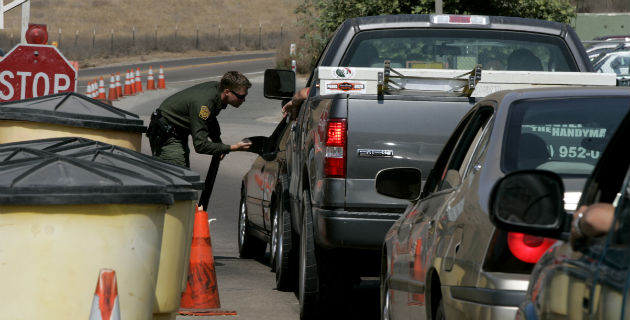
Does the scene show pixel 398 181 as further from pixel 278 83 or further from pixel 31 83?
pixel 31 83

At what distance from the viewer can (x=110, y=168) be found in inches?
215

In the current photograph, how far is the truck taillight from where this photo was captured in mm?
7828

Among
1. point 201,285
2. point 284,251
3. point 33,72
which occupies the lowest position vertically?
point 201,285

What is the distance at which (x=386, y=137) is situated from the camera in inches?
307

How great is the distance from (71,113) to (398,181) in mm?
3201

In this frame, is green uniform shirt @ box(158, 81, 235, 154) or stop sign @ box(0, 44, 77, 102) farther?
stop sign @ box(0, 44, 77, 102)

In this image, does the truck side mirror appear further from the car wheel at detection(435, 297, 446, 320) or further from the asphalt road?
the car wheel at detection(435, 297, 446, 320)

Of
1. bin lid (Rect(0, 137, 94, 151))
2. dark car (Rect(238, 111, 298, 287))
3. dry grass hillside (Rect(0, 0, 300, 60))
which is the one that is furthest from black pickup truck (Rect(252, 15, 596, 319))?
dry grass hillside (Rect(0, 0, 300, 60))

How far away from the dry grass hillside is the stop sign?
68.9 m

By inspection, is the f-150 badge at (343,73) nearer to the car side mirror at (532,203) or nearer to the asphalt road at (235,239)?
the asphalt road at (235,239)

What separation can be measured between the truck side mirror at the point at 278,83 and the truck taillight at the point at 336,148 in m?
2.68

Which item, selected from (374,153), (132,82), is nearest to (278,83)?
(374,153)

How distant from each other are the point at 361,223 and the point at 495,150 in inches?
123

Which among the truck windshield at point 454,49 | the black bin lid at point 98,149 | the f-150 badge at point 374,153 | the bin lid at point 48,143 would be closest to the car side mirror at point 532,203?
the black bin lid at point 98,149
